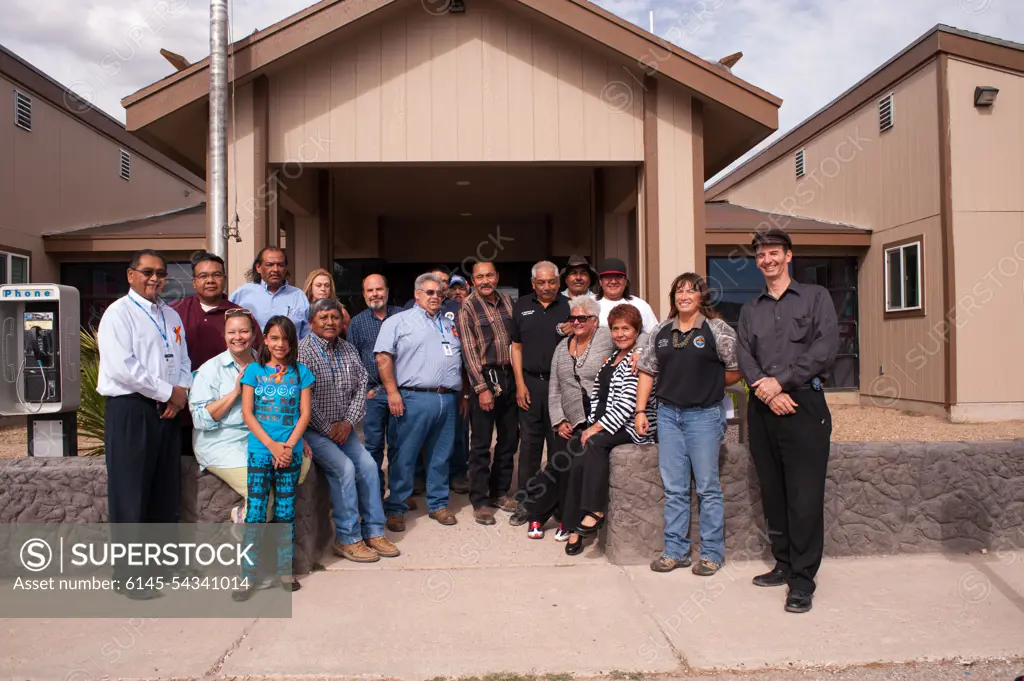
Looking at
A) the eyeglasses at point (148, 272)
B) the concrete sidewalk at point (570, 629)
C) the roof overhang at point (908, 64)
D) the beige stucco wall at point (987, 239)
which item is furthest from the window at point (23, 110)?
the beige stucco wall at point (987, 239)

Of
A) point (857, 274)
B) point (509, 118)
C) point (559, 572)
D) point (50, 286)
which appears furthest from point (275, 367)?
point (857, 274)

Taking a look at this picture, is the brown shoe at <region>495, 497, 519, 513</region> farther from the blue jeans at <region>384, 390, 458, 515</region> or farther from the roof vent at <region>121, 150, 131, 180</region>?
the roof vent at <region>121, 150, 131, 180</region>

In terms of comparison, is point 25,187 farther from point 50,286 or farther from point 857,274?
point 857,274

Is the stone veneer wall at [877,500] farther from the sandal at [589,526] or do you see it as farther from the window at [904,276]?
the window at [904,276]

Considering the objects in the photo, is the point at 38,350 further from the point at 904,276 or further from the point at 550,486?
the point at 904,276

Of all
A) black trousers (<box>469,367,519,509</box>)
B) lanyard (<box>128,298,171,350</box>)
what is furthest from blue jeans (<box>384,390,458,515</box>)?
lanyard (<box>128,298,171,350</box>)

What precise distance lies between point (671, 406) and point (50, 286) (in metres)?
3.73

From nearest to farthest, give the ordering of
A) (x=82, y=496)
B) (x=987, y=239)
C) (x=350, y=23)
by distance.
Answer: (x=82, y=496)
(x=350, y=23)
(x=987, y=239)

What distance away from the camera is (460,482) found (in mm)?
6195

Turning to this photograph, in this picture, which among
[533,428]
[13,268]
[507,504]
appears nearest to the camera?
[533,428]

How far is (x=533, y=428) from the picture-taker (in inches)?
210

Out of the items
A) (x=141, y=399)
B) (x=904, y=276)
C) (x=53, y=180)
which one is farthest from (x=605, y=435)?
(x=53, y=180)

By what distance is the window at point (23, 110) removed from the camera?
35.2 ft

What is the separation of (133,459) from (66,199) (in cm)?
998
